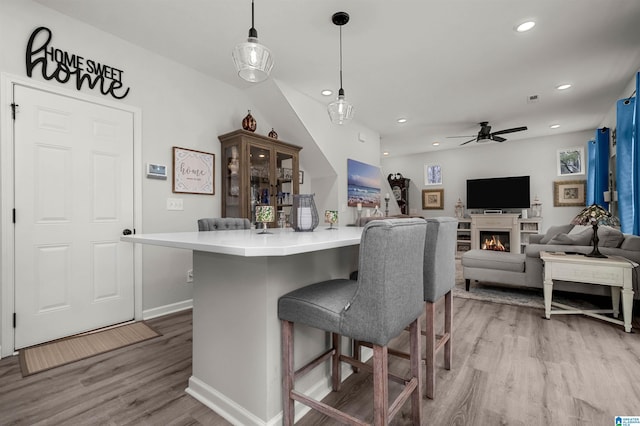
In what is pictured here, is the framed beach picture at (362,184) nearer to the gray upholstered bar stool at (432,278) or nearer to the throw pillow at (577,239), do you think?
the throw pillow at (577,239)

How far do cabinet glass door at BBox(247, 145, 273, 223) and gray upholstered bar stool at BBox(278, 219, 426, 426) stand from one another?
225 centimetres

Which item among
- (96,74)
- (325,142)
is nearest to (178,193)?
(96,74)

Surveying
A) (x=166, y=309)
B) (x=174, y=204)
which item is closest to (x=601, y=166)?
(x=174, y=204)

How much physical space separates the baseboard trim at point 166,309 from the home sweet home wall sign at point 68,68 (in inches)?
78.9

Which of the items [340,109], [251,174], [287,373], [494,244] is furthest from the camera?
[494,244]

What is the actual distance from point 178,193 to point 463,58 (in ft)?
10.7

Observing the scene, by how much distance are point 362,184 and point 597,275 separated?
→ 336 centimetres

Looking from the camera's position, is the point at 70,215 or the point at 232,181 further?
the point at 232,181

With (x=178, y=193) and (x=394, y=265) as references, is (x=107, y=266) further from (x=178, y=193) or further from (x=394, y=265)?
(x=394, y=265)

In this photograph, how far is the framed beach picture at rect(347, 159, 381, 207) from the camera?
5.03 metres

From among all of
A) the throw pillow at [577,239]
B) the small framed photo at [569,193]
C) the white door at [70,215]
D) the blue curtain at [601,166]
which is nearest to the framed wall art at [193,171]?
the white door at [70,215]

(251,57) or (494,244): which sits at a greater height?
(251,57)

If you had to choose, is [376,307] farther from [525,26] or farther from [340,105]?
[525,26]

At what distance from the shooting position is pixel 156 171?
293 centimetres
